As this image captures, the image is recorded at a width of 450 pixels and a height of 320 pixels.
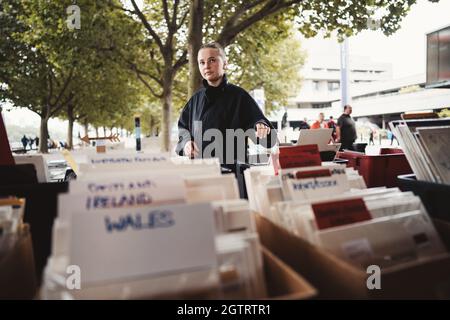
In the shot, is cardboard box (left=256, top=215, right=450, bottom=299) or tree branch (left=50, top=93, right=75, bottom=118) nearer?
cardboard box (left=256, top=215, right=450, bottom=299)

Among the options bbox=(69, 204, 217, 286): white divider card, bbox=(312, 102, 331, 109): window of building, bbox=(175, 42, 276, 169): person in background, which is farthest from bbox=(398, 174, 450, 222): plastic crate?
bbox=(312, 102, 331, 109): window of building

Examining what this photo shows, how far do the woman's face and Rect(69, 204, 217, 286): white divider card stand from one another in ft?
5.46

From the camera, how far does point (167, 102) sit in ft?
33.5

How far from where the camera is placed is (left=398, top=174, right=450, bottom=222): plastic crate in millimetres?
1259

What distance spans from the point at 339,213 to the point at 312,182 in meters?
0.24

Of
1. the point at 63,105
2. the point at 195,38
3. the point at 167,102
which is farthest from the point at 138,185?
the point at 63,105

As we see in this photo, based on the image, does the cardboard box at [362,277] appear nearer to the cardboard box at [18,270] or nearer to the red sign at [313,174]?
the red sign at [313,174]

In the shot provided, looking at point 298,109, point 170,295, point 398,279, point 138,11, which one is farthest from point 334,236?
point 298,109

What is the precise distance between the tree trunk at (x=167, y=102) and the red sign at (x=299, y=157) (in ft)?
27.8

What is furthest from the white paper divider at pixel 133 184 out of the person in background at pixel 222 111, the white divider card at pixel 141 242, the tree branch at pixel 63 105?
the tree branch at pixel 63 105

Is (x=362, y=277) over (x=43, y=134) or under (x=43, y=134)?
under

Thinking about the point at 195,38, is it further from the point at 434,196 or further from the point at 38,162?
the point at 434,196

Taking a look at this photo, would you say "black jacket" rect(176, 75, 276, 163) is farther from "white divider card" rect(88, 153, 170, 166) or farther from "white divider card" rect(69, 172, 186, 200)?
"white divider card" rect(69, 172, 186, 200)

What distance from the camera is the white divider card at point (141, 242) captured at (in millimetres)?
697
